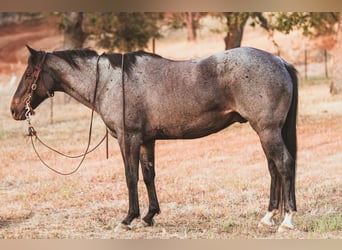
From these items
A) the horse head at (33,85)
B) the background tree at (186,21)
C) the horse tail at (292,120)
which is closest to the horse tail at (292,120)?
the horse tail at (292,120)

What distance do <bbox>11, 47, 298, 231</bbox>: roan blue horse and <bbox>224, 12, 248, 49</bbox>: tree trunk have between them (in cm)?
544

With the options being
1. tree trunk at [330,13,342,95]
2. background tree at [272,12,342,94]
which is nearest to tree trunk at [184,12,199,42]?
background tree at [272,12,342,94]

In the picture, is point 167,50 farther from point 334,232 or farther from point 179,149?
point 334,232

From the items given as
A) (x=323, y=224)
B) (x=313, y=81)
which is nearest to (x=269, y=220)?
(x=323, y=224)

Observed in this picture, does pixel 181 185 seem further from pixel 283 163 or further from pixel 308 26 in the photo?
pixel 308 26

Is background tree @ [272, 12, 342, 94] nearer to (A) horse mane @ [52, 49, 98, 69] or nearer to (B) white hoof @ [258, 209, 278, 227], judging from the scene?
(A) horse mane @ [52, 49, 98, 69]

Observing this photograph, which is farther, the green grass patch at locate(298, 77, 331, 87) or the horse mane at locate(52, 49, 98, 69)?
the green grass patch at locate(298, 77, 331, 87)

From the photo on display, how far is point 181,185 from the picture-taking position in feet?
24.8

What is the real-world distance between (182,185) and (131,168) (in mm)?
1958

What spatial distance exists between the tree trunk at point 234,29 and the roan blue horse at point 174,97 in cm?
544

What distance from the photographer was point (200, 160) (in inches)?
348

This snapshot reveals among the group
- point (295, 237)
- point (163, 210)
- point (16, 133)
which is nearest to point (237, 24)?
point (16, 133)

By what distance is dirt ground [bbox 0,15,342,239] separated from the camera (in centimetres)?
596

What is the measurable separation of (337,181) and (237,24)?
4.61 m
